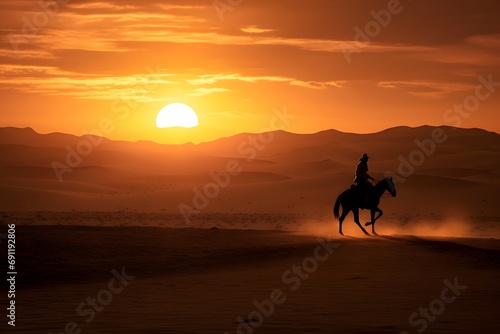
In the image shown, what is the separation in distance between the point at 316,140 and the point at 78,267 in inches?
5269

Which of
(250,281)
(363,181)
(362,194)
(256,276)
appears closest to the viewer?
(250,281)

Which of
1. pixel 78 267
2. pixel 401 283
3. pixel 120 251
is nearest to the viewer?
pixel 401 283

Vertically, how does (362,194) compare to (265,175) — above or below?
below

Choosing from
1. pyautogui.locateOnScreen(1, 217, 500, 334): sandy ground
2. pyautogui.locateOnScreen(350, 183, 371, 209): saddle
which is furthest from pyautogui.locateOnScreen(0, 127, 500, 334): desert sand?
pyautogui.locateOnScreen(350, 183, 371, 209): saddle

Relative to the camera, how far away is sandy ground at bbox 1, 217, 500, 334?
464 inches

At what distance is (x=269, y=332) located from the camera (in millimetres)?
11141

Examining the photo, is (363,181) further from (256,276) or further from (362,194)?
(256,276)

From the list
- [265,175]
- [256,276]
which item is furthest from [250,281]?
[265,175]

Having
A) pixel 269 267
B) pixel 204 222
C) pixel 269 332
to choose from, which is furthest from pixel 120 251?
pixel 204 222

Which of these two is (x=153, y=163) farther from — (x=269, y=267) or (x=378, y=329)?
(x=378, y=329)

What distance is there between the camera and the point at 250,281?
1644cm

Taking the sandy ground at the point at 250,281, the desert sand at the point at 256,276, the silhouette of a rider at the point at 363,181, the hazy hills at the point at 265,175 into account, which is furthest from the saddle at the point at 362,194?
the hazy hills at the point at 265,175

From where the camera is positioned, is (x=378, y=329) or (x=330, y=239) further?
(x=330, y=239)

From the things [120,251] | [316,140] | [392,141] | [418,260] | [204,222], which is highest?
[316,140]
